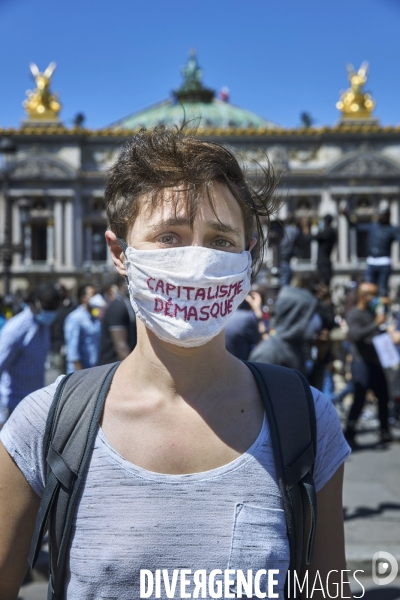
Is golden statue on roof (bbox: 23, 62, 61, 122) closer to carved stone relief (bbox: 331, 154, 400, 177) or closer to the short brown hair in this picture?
carved stone relief (bbox: 331, 154, 400, 177)

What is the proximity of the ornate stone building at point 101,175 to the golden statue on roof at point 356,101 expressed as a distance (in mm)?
56

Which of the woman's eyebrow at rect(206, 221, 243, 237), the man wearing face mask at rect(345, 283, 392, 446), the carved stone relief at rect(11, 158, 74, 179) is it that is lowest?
the man wearing face mask at rect(345, 283, 392, 446)

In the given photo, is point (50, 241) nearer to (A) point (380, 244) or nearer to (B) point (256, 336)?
(A) point (380, 244)

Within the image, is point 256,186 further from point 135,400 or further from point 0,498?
point 0,498

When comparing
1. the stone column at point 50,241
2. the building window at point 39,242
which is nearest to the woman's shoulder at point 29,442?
the stone column at point 50,241

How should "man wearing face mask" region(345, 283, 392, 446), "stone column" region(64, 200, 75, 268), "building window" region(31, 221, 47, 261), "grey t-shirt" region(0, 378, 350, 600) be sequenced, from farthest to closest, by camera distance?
"building window" region(31, 221, 47, 261), "stone column" region(64, 200, 75, 268), "man wearing face mask" region(345, 283, 392, 446), "grey t-shirt" region(0, 378, 350, 600)

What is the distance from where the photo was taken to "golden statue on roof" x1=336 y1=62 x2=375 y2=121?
3684 cm

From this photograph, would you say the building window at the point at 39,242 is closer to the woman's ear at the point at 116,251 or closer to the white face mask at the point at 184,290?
the woman's ear at the point at 116,251

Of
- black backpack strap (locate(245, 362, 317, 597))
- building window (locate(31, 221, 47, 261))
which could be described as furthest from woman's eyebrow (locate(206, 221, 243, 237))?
building window (locate(31, 221, 47, 261))

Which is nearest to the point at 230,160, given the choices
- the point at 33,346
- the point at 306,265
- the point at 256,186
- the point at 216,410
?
the point at 256,186

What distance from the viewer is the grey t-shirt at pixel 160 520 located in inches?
51.9

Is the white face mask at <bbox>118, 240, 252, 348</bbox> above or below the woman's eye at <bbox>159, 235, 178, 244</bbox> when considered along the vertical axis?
below

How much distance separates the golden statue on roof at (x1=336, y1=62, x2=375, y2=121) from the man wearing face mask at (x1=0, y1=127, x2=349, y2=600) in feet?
123

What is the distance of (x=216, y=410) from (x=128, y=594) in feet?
1.34
